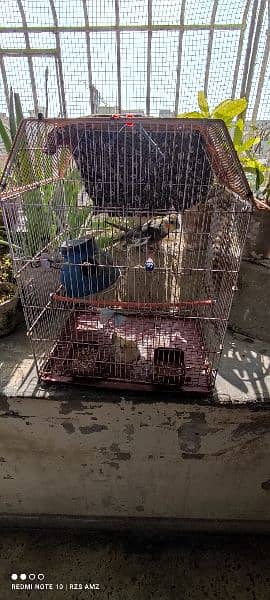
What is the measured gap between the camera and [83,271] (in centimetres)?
106

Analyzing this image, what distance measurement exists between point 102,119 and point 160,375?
782mm

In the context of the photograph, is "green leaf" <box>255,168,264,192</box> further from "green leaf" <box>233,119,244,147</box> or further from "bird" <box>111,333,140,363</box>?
"bird" <box>111,333,140,363</box>

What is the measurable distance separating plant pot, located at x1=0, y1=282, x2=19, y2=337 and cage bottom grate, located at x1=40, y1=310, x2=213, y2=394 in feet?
0.79

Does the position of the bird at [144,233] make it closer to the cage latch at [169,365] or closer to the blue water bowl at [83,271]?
the blue water bowl at [83,271]

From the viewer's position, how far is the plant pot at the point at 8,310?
1.34 meters

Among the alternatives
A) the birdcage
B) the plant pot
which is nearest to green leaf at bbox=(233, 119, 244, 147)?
the birdcage

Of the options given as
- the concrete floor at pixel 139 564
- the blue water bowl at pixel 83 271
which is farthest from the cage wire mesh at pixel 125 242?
the concrete floor at pixel 139 564

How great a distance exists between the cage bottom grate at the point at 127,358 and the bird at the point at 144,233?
0.89ft

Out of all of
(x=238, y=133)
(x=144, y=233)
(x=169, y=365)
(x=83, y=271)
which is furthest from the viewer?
(x=238, y=133)

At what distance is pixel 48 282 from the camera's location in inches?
49.1

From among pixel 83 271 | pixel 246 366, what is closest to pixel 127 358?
pixel 83 271

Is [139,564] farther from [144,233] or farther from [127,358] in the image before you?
[144,233]

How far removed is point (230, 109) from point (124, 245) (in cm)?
66

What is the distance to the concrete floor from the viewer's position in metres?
1.26
